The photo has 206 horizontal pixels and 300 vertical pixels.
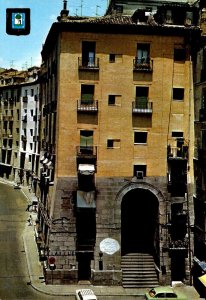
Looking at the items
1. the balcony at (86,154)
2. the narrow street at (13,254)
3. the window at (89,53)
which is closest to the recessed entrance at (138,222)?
the balcony at (86,154)

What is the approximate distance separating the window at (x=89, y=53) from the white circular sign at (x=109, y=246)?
18207 mm

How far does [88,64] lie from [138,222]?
18.3 m

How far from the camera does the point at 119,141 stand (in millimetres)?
50031

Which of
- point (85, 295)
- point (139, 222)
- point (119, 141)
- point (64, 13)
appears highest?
point (64, 13)

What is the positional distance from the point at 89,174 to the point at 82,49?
42.2ft

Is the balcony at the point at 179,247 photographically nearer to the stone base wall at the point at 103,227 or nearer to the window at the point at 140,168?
the stone base wall at the point at 103,227

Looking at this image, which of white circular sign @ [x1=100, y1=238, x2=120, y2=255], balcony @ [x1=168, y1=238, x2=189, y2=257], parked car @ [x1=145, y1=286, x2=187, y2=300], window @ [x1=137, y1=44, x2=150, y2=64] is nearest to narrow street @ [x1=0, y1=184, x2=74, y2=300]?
white circular sign @ [x1=100, y1=238, x2=120, y2=255]

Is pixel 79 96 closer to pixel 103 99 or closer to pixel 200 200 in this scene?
pixel 103 99

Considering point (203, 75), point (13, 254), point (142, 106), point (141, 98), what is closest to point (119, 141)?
point (142, 106)

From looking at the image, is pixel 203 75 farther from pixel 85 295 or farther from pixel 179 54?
pixel 85 295

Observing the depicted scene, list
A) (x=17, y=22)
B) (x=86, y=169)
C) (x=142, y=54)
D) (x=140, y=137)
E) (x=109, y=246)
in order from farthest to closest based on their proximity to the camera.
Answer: (x=140, y=137), (x=142, y=54), (x=109, y=246), (x=86, y=169), (x=17, y=22)

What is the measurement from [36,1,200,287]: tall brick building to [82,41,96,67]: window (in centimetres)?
10

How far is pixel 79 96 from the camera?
49.5m

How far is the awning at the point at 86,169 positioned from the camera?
159 ft
